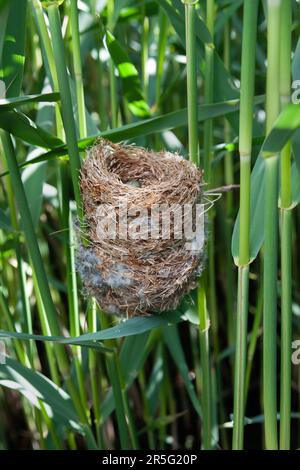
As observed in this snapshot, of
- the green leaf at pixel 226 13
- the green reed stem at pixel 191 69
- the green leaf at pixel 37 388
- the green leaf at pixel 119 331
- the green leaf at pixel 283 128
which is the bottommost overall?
the green leaf at pixel 37 388

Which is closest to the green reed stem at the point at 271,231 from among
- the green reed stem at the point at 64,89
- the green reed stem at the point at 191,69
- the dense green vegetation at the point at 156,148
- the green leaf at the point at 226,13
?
the dense green vegetation at the point at 156,148

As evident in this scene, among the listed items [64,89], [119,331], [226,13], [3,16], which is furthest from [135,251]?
[226,13]

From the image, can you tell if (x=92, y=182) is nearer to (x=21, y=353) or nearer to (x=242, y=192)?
(x=242, y=192)

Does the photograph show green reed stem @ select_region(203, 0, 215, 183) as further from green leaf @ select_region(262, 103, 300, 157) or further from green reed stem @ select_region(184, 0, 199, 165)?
green leaf @ select_region(262, 103, 300, 157)

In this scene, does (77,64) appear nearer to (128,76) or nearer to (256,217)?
(128,76)

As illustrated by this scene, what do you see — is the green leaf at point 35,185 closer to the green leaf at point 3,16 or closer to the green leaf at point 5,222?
the green leaf at point 5,222

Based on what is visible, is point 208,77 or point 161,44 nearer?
point 208,77
